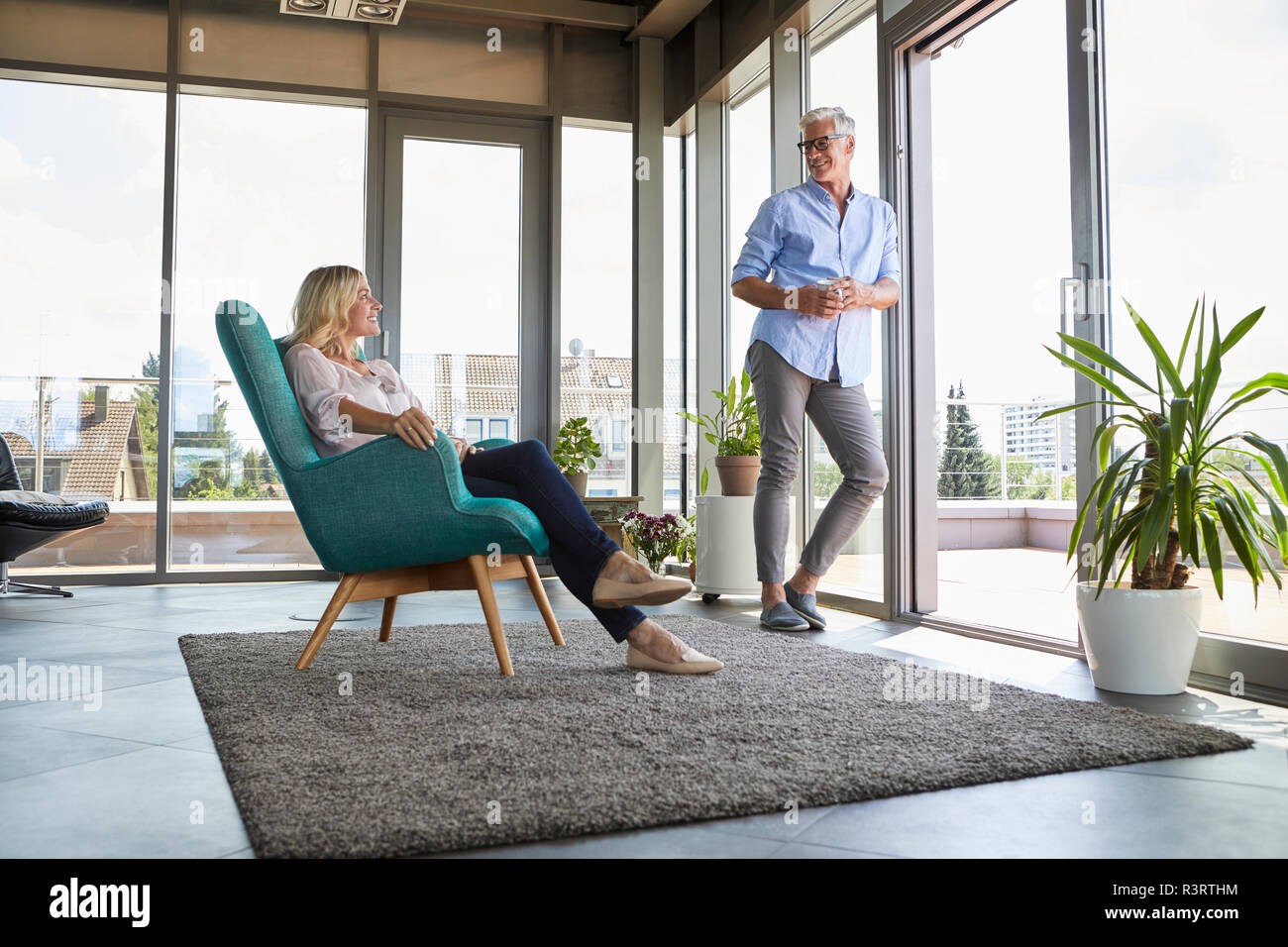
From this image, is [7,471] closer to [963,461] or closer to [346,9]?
[346,9]

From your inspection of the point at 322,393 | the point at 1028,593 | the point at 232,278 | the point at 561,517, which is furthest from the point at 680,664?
the point at 232,278

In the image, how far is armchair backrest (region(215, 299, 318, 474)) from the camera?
2.21 m

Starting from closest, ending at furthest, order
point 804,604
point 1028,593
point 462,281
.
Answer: point 804,604
point 1028,593
point 462,281

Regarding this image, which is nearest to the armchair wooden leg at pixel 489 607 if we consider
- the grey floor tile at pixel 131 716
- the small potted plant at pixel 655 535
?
the grey floor tile at pixel 131 716

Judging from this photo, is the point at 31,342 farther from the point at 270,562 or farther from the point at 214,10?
the point at 214,10

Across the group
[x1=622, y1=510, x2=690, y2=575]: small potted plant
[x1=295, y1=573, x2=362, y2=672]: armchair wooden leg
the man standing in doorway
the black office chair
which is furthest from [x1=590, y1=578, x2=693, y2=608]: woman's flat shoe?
the black office chair

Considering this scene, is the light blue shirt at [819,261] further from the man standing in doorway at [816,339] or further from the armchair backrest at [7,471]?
the armchair backrest at [7,471]

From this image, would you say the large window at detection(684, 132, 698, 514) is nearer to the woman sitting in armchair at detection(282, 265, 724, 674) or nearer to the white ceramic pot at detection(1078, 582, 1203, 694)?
the woman sitting in armchair at detection(282, 265, 724, 674)

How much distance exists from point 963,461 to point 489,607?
2.73 metres

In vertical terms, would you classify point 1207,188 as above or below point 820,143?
below

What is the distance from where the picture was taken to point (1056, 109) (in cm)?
302

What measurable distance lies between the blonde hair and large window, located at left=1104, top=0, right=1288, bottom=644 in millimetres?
1923

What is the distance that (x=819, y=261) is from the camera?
3.18 m

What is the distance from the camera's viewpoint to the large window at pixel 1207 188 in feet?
7.27
